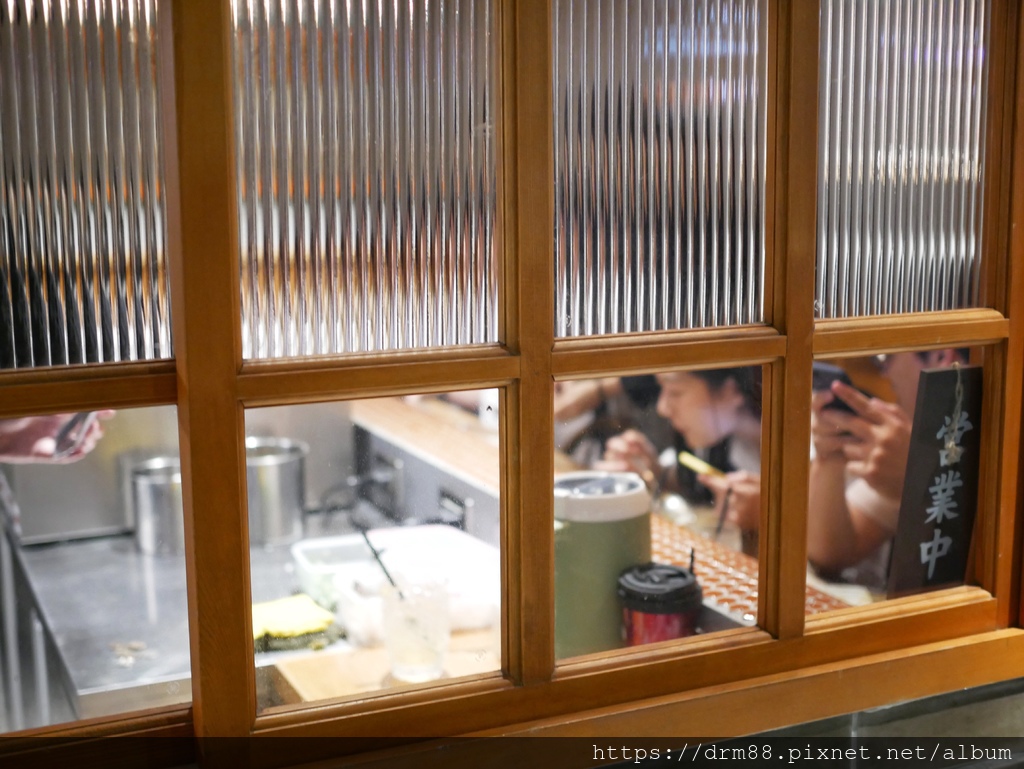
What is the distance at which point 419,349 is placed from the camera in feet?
4.56

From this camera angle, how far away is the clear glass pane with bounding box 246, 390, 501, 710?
1.38 metres

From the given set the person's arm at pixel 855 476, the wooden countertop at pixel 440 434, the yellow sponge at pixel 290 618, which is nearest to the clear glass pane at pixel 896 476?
the person's arm at pixel 855 476

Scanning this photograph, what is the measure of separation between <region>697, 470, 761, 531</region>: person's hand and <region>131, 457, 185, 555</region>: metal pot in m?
0.73

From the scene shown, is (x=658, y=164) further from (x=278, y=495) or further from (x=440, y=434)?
(x=278, y=495)

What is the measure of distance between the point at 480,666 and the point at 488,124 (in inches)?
27.6

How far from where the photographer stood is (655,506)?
1619mm

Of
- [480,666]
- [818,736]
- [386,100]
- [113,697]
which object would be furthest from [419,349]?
[818,736]

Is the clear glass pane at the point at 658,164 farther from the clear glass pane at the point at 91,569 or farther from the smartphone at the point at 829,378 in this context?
the clear glass pane at the point at 91,569

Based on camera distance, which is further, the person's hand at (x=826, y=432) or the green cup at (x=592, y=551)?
the person's hand at (x=826, y=432)

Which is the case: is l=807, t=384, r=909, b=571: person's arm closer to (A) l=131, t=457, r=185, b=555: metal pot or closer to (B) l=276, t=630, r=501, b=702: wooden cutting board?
(B) l=276, t=630, r=501, b=702: wooden cutting board

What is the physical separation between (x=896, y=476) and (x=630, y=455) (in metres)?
0.47

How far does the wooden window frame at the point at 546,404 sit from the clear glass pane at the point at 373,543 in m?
0.03

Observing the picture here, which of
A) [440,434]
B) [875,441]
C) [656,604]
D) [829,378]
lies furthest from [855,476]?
[440,434]

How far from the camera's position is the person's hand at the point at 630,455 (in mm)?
1557
